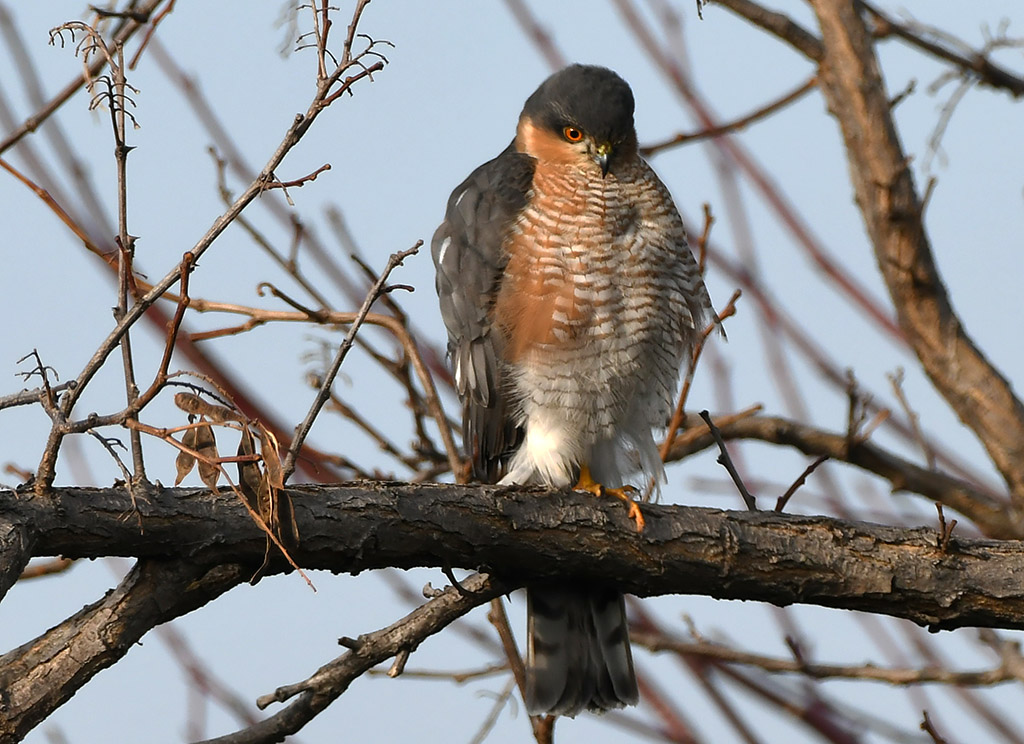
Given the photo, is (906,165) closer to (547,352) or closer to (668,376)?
(668,376)

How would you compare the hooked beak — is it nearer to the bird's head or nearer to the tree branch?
the bird's head

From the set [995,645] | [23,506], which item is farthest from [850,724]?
[23,506]

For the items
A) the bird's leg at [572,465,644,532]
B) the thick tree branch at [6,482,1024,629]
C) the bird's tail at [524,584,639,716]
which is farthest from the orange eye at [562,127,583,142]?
the bird's tail at [524,584,639,716]

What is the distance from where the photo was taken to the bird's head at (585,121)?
420 centimetres

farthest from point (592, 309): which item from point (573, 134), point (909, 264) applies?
point (909, 264)

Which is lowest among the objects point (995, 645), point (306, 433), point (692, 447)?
point (306, 433)

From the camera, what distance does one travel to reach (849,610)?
10.8ft

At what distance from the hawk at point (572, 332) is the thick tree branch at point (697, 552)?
1.47 feet

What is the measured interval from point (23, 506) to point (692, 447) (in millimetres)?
2809

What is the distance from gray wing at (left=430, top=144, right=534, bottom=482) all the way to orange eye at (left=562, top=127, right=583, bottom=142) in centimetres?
21

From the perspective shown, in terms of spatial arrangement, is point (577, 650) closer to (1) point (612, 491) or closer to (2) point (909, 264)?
(1) point (612, 491)

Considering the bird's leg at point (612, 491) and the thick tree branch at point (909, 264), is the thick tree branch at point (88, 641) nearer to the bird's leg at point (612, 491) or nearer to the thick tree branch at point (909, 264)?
the bird's leg at point (612, 491)

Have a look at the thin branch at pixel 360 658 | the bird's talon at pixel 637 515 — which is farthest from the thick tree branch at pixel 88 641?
the bird's talon at pixel 637 515

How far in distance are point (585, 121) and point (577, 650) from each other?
1.82 meters
